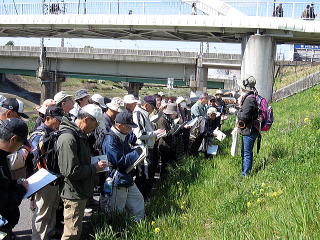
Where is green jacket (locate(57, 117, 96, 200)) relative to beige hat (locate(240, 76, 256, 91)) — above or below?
below

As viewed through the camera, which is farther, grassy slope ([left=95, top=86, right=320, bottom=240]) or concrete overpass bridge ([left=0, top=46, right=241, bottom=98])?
concrete overpass bridge ([left=0, top=46, right=241, bottom=98])

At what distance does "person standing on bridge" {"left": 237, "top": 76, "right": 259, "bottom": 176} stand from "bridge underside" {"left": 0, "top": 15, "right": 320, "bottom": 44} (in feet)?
47.4

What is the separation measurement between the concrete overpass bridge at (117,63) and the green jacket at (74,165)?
26979 millimetres

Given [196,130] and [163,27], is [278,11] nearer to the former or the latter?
[163,27]

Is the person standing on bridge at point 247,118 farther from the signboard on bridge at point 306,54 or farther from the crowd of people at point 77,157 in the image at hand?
the signboard on bridge at point 306,54

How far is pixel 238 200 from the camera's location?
514 cm

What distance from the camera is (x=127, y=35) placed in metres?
27.2

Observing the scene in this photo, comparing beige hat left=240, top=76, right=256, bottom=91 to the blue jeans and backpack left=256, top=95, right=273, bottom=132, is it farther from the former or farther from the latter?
the blue jeans

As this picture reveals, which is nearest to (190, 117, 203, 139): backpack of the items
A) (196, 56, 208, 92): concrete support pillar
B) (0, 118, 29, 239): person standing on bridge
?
(0, 118, 29, 239): person standing on bridge

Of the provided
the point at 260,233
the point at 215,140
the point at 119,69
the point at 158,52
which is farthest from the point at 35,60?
the point at 260,233

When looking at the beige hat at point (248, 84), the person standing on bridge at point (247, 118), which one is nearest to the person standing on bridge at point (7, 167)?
the person standing on bridge at point (247, 118)

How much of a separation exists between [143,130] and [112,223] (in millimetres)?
2179

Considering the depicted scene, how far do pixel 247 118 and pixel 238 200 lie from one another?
181 centimetres

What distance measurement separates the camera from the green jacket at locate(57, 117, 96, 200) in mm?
4145
